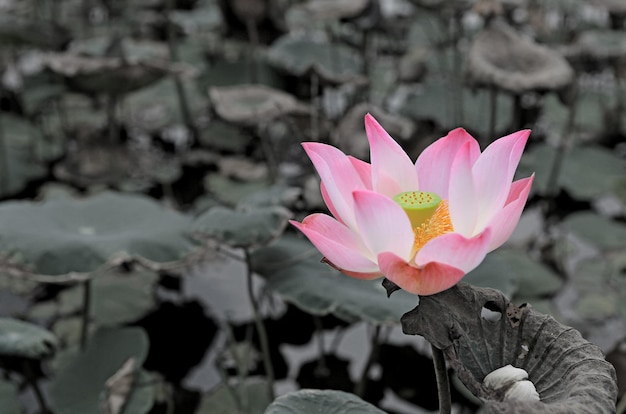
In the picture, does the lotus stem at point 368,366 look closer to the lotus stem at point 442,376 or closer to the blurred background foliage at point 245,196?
the blurred background foliage at point 245,196

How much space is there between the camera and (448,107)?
8.22ft

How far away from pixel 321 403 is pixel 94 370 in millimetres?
748

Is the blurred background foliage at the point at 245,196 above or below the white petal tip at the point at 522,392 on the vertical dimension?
below

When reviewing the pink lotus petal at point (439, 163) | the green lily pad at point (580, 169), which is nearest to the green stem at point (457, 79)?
the green lily pad at point (580, 169)

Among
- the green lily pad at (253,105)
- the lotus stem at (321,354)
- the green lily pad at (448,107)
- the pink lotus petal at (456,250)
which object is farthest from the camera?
the green lily pad at (448,107)

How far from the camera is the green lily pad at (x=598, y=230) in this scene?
6.61ft

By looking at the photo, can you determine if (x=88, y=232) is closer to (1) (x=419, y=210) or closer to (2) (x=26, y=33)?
(1) (x=419, y=210)

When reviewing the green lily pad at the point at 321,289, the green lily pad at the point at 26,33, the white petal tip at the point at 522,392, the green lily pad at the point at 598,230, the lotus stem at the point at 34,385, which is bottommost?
the green lily pad at the point at 598,230

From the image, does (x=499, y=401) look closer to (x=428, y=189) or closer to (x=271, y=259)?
(x=428, y=189)

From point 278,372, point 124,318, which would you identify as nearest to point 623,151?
point 278,372

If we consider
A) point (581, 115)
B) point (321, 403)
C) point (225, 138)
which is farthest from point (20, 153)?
point (321, 403)

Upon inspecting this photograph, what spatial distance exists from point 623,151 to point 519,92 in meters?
0.98

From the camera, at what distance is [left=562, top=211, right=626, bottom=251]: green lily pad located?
2.01 metres

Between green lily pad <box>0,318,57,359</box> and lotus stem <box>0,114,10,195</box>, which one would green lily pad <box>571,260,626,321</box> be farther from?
lotus stem <box>0,114,10,195</box>
